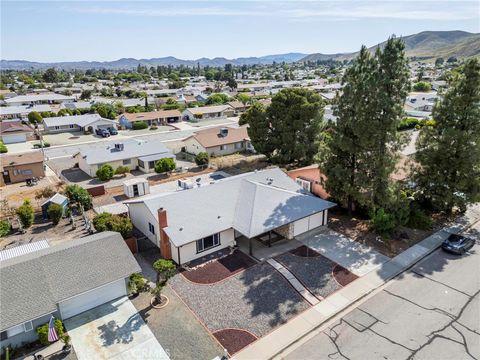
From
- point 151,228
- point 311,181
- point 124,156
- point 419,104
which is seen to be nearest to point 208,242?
point 151,228

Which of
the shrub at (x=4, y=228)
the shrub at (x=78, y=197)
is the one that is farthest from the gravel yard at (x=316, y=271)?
the shrub at (x=4, y=228)

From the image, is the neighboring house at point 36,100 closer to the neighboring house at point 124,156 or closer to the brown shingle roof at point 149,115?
the brown shingle roof at point 149,115

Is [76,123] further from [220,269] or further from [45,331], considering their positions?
[45,331]

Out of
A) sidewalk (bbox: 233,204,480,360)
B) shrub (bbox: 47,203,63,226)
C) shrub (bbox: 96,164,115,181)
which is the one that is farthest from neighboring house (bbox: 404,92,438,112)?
shrub (bbox: 47,203,63,226)

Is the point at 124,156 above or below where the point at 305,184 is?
above

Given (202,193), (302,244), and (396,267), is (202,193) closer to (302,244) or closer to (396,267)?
(302,244)

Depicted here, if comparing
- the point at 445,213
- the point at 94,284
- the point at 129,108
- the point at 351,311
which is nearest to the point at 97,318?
the point at 94,284
